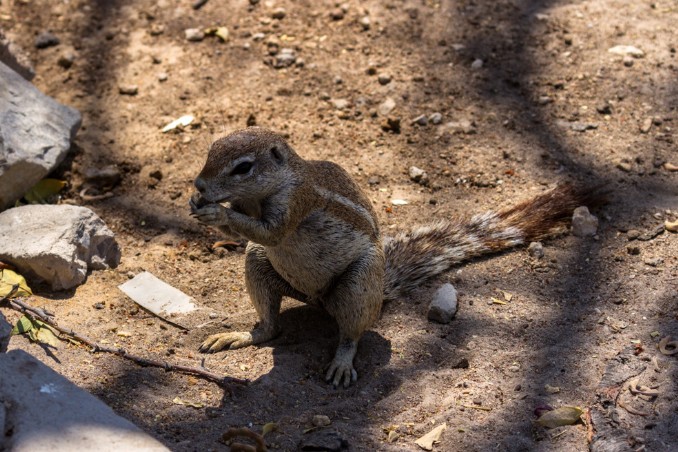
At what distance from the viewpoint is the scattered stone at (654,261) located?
4875mm

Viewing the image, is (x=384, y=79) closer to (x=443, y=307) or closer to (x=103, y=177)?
(x=103, y=177)

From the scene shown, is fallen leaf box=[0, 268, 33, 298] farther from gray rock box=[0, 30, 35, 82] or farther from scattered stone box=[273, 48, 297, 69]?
scattered stone box=[273, 48, 297, 69]

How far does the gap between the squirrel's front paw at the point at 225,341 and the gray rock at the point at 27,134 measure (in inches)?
66.3

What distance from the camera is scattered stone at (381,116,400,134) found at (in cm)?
620

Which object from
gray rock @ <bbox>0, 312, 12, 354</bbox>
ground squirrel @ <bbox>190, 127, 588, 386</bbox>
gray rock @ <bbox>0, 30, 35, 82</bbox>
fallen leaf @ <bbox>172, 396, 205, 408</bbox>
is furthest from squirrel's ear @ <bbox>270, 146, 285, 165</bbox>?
gray rock @ <bbox>0, 30, 35, 82</bbox>

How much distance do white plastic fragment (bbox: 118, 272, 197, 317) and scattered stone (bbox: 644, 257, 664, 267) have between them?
8.39 ft

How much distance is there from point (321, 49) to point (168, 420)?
3797 millimetres

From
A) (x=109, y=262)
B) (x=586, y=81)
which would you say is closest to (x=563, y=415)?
(x=109, y=262)

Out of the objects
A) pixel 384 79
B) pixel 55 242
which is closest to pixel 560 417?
pixel 55 242

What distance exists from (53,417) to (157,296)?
1820 millimetres

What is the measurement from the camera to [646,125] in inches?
236

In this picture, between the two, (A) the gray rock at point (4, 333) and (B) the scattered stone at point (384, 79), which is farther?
(B) the scattered stone at point (384, 79)

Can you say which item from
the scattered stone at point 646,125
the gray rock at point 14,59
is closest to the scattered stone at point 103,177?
the gray rock at point 14,59

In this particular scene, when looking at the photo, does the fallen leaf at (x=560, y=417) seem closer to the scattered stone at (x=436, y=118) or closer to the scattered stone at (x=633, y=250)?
the scattered stone at (x=633, y=250)
